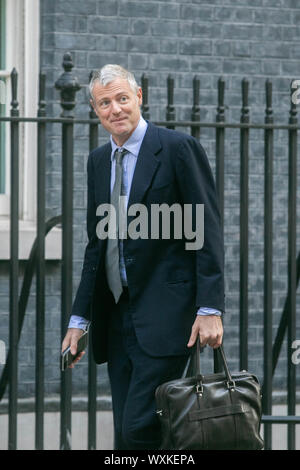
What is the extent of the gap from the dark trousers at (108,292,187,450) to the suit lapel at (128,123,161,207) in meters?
0.40

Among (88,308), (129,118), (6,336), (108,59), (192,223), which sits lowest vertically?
(6,336)

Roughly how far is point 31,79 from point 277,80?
1.66 meters

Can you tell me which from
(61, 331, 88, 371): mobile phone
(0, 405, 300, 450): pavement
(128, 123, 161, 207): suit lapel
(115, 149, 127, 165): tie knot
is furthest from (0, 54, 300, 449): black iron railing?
(0, 405, 300, 450): pavement

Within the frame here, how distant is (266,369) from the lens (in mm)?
5297

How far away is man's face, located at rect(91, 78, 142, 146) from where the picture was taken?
3953mm

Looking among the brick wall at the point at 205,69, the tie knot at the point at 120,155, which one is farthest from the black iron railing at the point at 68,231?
the brick wall at the point at 205,69

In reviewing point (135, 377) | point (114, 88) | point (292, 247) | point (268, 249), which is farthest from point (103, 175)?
point (292, 247)

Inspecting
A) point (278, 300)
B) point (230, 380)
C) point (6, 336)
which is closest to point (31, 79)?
point (6, 336)

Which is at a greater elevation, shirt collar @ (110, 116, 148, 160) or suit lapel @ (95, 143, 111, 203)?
shirt collar @ (110, 116, 148, 160)

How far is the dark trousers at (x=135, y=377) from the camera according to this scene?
391 cm

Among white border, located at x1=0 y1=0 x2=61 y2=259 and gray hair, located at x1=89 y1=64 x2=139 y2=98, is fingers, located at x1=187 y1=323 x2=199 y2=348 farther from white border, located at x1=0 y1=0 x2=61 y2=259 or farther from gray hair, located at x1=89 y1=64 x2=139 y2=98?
white border, located at x1=0 y1=0 x2=61 y2=259

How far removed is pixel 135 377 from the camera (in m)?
3.95

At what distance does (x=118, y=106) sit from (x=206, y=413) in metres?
1.22
